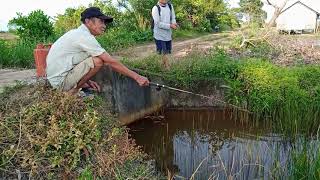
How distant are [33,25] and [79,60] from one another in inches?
256

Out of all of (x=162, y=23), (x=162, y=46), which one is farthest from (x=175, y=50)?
(x=162, y=23)

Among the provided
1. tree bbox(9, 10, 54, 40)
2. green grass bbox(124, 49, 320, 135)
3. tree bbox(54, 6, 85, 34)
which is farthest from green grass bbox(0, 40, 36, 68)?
tree bbox(54, 6, 85, 34)

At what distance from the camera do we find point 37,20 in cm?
1081

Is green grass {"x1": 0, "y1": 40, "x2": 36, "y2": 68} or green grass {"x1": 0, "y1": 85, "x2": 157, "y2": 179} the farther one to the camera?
green grass {"x1": 0, "y1": 40, "x2": 36, "y2": 68}

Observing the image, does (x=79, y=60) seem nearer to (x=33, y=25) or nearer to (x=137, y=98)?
(x=137, y=98)

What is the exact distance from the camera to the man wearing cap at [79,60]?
4.77 metres

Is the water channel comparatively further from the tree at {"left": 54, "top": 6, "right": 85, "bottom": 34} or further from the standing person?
the tree at {"left": 54, "top": 6, "right": 85, "bottom": 34}

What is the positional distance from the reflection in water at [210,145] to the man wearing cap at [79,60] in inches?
47.6

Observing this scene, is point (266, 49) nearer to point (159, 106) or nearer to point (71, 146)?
point (159, 106)

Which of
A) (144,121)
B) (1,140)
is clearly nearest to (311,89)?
(144,121)

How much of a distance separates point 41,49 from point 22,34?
201 inches

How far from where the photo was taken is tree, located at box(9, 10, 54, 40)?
10.7m

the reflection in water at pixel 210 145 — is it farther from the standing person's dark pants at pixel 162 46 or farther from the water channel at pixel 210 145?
the standing person's dark pants at pixel 162 46

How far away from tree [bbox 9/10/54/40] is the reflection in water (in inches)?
199
